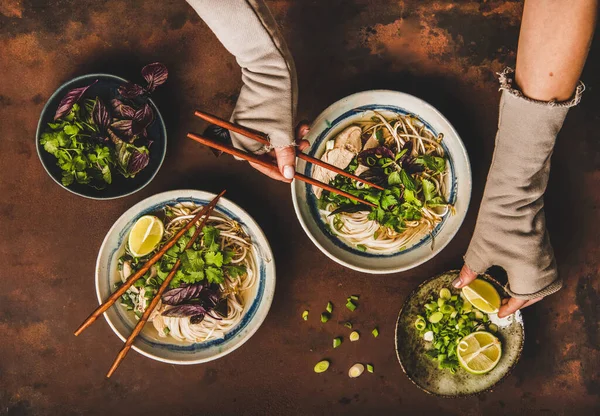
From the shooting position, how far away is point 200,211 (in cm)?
258

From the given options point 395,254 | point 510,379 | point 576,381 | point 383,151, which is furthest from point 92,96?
point 576,381

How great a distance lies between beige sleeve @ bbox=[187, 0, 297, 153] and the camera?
6.63 ft

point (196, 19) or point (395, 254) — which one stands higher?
point (196, 19)

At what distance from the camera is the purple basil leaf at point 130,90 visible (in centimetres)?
250

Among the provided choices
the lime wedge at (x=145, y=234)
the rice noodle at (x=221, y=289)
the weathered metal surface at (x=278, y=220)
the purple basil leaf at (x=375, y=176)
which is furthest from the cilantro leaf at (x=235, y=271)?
the purple basil leaf at (x=375, y=176)

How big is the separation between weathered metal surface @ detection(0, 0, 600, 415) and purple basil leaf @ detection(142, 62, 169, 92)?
19 cm

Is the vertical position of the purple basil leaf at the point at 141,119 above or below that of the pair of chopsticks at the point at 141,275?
above

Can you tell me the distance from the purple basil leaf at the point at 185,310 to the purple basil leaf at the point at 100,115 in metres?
1.05

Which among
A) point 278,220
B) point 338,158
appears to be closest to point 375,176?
point 338,158

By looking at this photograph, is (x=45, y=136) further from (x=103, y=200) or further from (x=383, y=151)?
(x=383, y=151)

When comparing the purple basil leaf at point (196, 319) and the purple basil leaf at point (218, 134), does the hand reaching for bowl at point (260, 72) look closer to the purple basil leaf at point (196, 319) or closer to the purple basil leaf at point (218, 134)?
the purple basil leaf at point (218, 134)

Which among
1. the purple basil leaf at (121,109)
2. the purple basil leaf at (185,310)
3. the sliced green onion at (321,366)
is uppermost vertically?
the purple basil leaf at (121,109)

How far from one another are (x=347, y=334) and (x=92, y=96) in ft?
6.68

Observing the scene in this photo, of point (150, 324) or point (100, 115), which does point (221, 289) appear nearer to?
point (150, 324)
